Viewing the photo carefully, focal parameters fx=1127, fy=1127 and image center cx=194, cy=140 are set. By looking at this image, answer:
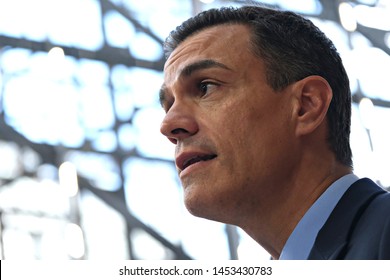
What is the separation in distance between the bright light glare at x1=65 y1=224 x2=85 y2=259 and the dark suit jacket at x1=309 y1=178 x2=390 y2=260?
213 inches

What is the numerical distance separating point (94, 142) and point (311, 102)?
5.58m

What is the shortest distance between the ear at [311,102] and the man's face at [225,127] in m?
0.02

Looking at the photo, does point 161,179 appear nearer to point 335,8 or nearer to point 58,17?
point 58,17

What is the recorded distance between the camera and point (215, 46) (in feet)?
6.72

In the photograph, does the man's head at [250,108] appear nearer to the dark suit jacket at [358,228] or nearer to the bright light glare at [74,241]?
the dark suit jacket at [358,228]

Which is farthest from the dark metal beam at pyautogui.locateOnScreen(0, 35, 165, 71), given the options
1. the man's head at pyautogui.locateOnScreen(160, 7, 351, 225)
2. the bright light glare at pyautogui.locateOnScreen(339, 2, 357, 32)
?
the man's head at pyautogui.locateOnScreen(160, 7, 351, 225)

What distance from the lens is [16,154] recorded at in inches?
294

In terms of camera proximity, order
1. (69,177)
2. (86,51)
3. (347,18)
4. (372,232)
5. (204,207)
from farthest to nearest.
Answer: (347,18), (86,51), (69,177), (204,207), (372,232)

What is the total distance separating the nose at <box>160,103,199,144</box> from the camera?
1922mm

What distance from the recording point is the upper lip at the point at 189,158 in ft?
6.30

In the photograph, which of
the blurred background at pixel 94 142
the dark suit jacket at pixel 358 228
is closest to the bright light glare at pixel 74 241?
the blurred background at pixel 94 142

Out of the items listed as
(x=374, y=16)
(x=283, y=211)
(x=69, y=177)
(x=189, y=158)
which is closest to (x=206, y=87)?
(x=189, y=158)

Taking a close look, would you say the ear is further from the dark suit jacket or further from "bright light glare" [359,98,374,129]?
"bright light glare" [359,98,374,129]

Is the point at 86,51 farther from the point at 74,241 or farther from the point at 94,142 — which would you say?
the point at 74,241
